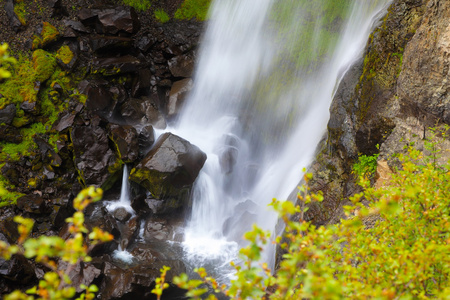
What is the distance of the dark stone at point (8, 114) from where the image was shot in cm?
1163

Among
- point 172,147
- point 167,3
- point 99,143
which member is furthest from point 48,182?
point 167,3

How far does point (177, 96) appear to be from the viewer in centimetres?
1391

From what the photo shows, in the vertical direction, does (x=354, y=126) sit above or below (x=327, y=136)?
below

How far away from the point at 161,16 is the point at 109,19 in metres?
2.98

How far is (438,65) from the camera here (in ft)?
18.3

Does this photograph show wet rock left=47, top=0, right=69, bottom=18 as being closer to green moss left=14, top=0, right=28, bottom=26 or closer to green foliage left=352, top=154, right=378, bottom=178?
green moss left=14, top=0, right=28, bottom=26

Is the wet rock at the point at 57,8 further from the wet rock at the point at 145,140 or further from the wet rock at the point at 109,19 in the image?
the wet rock at the point at 145,140

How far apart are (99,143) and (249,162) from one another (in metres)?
5.86

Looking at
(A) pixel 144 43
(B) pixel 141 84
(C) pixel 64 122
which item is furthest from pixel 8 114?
(A) pixel 144 43

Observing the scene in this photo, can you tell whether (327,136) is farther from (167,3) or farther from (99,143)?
(167,3)

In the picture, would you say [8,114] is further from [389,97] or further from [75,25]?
[389,97]

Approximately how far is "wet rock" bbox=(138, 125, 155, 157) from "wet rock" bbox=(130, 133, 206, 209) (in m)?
0.78

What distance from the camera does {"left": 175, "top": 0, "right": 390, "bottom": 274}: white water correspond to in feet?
34.2

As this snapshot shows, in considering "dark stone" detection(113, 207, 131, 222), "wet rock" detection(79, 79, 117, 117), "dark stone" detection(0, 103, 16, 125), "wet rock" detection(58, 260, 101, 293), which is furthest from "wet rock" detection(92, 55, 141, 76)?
"wet rock" detection(58, 260, 101, 293)
